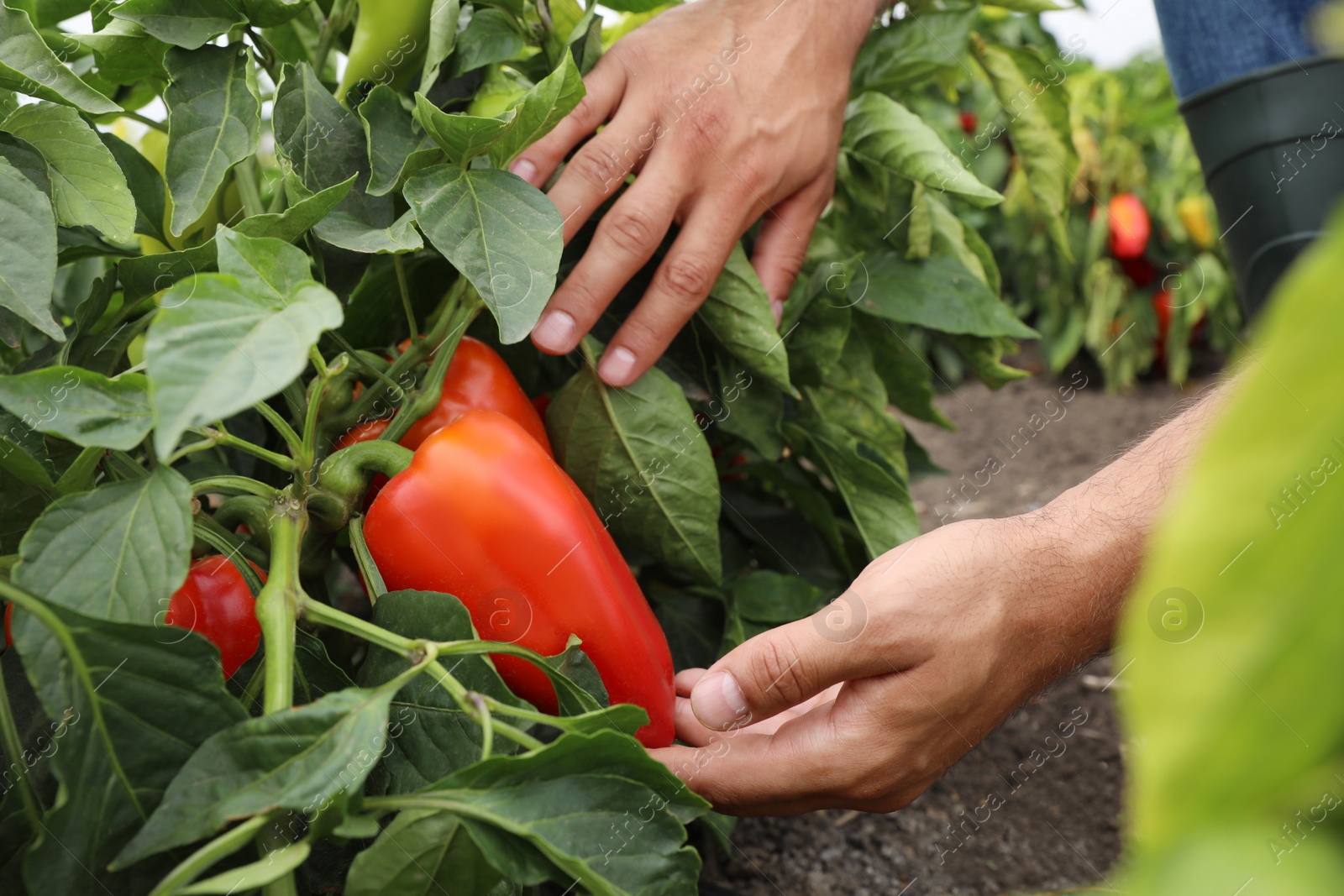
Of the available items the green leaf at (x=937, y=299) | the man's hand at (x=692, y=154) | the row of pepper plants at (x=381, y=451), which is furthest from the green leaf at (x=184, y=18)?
the green leaf at (x=937, y=299)

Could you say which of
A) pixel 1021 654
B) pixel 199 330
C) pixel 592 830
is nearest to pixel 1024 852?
pixel 1021 654

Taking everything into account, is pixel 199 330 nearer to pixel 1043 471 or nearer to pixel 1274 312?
pixel 1274 312

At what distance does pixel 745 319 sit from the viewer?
814mm

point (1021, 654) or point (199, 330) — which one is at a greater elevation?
point (199, 330)

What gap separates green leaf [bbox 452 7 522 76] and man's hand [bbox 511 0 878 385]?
72 mm

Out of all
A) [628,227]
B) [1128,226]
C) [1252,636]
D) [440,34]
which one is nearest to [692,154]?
[628,227]

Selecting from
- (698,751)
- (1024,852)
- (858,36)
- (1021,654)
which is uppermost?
(858,36)

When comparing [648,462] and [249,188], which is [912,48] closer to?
[648,462]

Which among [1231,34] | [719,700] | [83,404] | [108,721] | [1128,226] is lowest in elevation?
[1128,226]

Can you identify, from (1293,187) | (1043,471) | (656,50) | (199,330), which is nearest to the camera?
(199,330)

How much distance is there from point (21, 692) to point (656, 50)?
2.11 ft

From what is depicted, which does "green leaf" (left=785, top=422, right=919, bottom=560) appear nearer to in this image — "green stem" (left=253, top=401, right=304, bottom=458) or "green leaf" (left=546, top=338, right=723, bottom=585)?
"green leaf" (left=546, top=338, right=723, bottom=585)

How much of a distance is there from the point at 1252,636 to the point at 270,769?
1.30ft

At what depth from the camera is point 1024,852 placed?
105 cm
